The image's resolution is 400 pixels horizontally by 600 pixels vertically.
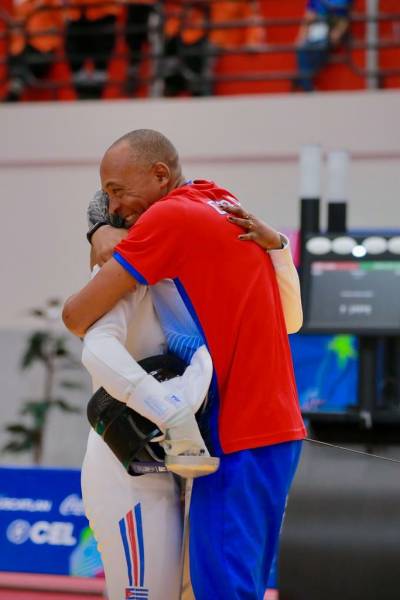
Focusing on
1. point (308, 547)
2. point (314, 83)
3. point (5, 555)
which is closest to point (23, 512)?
point (5, 555)

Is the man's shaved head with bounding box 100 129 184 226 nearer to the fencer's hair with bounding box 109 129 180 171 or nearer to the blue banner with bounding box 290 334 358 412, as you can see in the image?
the fencer's hair with bounding box 109 129 180 171

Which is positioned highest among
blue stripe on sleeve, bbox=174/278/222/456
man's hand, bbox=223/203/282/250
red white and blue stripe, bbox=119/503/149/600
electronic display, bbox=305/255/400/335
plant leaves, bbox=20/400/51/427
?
man's hand, bbox=223/203/282/250

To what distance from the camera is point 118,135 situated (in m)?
7.87

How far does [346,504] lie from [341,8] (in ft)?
15.9

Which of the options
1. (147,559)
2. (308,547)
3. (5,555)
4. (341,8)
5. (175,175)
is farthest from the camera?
(341,8)

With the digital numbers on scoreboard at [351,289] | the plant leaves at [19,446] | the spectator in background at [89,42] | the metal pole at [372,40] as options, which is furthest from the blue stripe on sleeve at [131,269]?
the spectator in background at [89,42]

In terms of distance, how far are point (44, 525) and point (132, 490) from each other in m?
2.77

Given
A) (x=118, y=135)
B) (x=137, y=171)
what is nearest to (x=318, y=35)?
(x=118, y=135)

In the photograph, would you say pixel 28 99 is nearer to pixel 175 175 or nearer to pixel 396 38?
pixel 396 38

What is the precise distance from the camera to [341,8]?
7.83m

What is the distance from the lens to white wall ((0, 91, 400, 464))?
745 cm

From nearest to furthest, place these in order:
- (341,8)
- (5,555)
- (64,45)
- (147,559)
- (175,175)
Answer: (147,559)
(175,175)
(5,555)
(341,8)
(64,45)

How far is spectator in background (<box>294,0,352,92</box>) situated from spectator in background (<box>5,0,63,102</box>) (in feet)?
6.52

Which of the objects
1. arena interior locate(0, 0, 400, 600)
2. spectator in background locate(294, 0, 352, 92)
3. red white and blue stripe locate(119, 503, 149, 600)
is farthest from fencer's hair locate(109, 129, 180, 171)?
spectator in background locate(294, 0, 352, 92)
